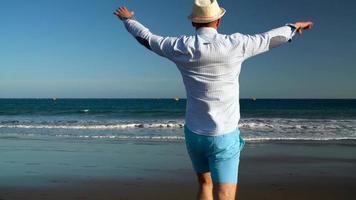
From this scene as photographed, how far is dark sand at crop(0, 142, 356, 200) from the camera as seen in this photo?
6.96 meters

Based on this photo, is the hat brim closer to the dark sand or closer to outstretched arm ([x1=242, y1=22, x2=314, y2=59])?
outstretched arm ([x1=242, y1=22, x2=314, y2=59])

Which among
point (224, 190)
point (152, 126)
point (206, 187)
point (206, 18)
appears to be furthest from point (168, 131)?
point (206, 18)

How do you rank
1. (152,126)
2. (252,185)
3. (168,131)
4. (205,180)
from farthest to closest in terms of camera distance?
(152,126), (168,131), (252,185), (205,180)

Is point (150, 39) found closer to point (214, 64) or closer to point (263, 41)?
point (214, 64)

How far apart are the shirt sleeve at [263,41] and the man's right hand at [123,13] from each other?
781 millimetres

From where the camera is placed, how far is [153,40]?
295 cm

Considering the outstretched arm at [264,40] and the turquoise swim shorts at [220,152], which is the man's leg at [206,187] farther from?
the outstretched arm at [264,40]

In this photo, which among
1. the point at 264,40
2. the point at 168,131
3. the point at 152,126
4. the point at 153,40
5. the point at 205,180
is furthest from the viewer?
the point at 152,126

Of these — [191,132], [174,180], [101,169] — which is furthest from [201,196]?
[101,169]

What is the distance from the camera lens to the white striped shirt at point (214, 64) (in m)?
2.82

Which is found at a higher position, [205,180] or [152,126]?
[205,180]

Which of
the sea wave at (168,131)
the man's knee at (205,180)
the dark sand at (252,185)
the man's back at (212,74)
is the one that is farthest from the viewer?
the sea wave at (168,131)

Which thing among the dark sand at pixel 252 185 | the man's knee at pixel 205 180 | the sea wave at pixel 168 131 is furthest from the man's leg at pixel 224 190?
the sea wave at pixel 168 131

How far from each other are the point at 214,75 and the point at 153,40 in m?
0.44
